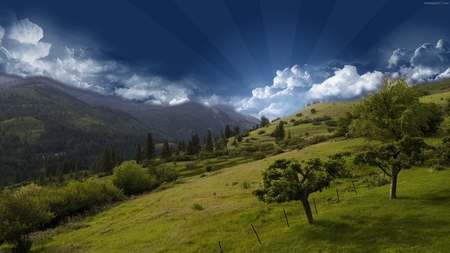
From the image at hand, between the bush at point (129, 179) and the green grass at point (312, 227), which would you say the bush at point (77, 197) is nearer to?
the bush at point (129, 179)

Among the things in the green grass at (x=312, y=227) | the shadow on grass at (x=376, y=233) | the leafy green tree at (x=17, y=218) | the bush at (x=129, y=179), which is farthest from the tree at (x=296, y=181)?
the bush at (x=129, y=179)

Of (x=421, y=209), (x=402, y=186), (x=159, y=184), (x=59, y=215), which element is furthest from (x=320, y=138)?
(x=59, y=215)

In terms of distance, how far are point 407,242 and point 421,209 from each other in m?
6.16

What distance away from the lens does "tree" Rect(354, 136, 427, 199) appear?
24.2 meters

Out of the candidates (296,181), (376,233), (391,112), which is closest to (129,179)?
(296,181)

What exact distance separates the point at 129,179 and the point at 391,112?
250ft

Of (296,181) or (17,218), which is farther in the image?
(17,218)

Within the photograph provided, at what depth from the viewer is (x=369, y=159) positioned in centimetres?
2639

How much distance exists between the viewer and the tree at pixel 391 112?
1804 inches

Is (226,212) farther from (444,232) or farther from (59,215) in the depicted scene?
(59,215)

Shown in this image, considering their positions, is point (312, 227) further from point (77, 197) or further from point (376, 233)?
point (77, 197)

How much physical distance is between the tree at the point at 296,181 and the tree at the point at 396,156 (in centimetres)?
398

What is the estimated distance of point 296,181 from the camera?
74.9ft

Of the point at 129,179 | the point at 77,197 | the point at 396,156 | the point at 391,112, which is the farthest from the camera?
the point at 129,179
